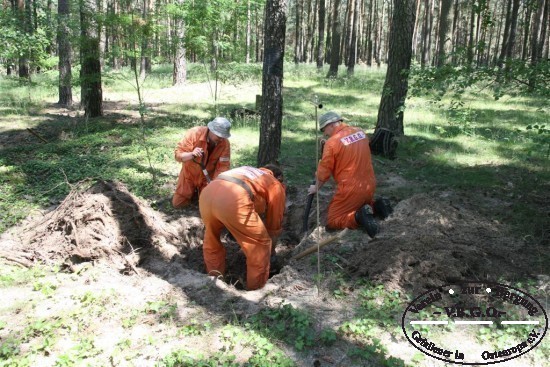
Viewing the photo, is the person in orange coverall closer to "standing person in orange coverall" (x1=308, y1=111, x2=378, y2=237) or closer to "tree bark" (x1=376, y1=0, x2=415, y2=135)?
"standing person in orange coverall" (x1=308, y1=111, x2=378, y2=237)

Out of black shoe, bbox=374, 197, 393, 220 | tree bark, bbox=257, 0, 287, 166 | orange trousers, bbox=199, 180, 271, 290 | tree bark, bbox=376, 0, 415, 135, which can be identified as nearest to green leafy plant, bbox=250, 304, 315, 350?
orange trousers, bbox=199, 180, 271, 290

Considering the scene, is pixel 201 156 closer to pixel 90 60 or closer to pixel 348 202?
pixel 348 202

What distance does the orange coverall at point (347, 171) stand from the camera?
5.67 m

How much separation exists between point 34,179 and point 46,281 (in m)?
4.01

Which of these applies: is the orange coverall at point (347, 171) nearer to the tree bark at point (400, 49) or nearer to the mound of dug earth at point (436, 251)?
the mound of dug earth at point (436, 251)

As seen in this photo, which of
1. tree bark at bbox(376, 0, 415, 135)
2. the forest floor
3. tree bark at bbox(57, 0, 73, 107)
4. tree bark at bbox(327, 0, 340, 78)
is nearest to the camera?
the forest floor

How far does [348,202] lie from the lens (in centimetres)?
581

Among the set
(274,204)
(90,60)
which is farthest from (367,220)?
(90,60)

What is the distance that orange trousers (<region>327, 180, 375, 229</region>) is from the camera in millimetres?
5785

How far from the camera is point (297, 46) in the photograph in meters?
38.3

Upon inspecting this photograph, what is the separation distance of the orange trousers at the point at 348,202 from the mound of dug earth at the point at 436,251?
43 centimetres

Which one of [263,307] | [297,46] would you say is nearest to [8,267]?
[263,307]

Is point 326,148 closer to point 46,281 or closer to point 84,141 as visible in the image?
point 46,281

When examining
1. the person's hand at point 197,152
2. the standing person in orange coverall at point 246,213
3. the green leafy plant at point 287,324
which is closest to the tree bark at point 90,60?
the person's hand at point 197,152
